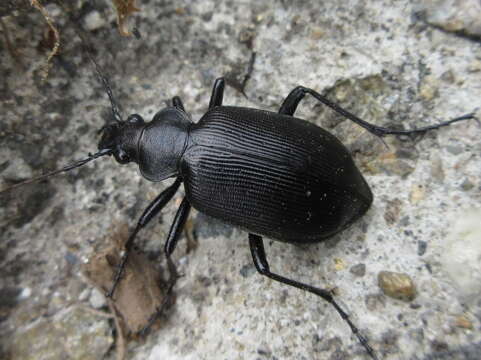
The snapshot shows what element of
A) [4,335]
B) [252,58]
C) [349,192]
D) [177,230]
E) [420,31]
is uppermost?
[420,31]

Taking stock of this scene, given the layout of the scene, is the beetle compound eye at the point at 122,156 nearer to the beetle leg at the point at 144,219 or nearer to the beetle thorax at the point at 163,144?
the beetle thorax at the point at 163,144

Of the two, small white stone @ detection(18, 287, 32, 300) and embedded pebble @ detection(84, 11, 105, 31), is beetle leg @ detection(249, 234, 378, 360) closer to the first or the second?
small white stone @ detection(18, 287, 32, 300)

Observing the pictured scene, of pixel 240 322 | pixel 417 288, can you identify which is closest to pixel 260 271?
pixel 240 322

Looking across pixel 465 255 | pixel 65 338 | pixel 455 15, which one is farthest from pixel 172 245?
pixel 455 15

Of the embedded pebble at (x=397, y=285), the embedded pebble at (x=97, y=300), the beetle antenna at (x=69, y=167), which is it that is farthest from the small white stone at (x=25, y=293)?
the embedded pebble at (x=397, y=285)

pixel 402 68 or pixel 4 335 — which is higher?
pixel 402 68

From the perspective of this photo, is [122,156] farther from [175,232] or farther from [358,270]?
[358,270]

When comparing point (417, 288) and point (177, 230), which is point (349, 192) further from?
point (177, 230)
